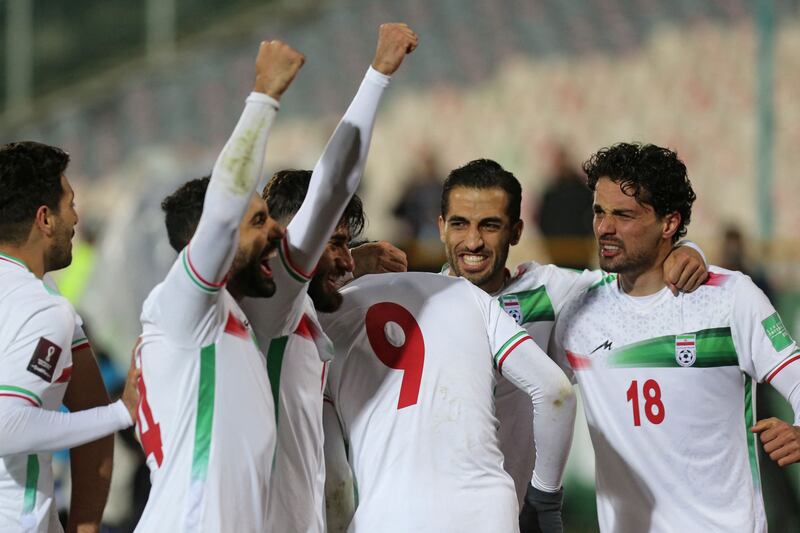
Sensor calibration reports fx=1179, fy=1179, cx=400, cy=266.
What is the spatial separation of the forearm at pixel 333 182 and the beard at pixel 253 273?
129mm

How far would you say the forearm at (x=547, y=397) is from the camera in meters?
3.57

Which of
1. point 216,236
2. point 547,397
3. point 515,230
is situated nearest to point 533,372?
point 547,397

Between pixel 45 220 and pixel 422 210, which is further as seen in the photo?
pixel 422 210

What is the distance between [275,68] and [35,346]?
3.60ft

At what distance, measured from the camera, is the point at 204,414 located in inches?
122

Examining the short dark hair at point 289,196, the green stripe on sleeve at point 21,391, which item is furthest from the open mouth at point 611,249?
the green stripe on sleeve at point 21,391

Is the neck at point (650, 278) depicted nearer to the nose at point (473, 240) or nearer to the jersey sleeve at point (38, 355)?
the nose at point (473, 240)

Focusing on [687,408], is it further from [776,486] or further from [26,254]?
Result: [776,486]

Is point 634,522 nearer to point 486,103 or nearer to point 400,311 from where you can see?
point 400,311

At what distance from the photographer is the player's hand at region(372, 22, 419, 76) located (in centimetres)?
346

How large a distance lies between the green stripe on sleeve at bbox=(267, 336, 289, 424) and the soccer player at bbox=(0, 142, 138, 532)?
40cm

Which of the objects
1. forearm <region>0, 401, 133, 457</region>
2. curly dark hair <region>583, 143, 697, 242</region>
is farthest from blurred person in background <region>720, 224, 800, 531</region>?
forearm <region>0, 401, 133, 457</region>

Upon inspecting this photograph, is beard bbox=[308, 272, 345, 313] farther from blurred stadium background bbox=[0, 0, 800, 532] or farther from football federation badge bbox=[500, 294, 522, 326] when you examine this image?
blurred stadium background bbox=[0, 0, 800, 532]

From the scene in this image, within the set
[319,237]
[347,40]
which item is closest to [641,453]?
[319,237]
